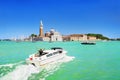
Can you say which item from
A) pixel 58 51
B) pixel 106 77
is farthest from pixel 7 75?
pixel 58 51

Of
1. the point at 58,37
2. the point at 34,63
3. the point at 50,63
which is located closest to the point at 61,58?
the point at 50,63

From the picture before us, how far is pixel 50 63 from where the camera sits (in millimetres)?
24703

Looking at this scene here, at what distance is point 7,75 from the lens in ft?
55.2

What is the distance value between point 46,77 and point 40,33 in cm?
17817

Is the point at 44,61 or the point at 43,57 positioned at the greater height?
the point at 43,57

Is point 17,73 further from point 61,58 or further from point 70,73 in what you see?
point 61,58

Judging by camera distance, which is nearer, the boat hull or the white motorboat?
the boat hull

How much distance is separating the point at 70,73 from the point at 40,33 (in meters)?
176

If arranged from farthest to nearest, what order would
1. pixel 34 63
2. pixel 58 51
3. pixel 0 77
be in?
1. pixel 58 51
2. pixel 34 63
3. pixel 0 77

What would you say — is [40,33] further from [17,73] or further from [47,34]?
[17,73]

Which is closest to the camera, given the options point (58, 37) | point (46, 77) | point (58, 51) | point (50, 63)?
point (46, 77)

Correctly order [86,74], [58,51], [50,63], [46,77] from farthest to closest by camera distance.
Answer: [58,51], [50,63], [86,74], [46,77]

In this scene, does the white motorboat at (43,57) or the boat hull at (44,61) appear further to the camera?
the white motorboat at (43,57)

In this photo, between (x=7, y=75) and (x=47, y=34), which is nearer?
(x=7, y=75)
